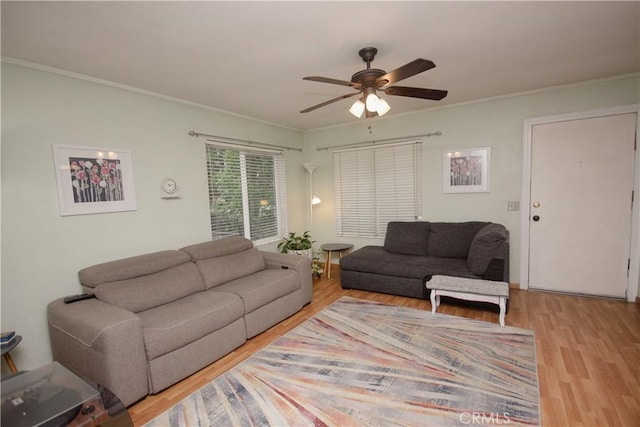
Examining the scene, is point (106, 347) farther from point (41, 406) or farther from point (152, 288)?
point (152, 288)

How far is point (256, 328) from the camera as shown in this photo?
2.80 meters

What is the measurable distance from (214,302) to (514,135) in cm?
383

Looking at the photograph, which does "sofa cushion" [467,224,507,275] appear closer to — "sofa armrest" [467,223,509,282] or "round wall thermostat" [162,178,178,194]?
"sofa armrest" [467,223,509,282]

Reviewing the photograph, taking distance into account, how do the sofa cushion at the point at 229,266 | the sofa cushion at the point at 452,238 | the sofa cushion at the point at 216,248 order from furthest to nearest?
the sofa cushion at the point at 452,238 < the sofa cushion at the point at 216,248 < the sofa cushion at the point at 229,266

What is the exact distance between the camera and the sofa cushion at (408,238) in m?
4.00

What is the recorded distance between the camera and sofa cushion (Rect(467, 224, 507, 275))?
119 inches

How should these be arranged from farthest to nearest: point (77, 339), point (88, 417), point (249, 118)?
point (249, 118) → point (77, 339) → point (88, 417)

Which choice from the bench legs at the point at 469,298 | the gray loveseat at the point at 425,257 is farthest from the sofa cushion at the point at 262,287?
the bench legs at the point at 469,298

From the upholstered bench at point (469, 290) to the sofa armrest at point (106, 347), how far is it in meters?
2.65

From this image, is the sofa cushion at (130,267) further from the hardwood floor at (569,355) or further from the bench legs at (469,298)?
the bench legs at (469,298)

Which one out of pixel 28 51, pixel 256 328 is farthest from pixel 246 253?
pixel 28 51

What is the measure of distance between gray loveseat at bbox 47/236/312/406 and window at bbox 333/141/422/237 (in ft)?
5.41

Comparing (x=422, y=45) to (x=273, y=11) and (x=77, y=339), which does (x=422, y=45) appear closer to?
(x=273, y=11)

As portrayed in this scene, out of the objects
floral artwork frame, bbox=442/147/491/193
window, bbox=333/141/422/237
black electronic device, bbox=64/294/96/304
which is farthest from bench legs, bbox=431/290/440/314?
black electronic device, bbox=64/294/96/304
